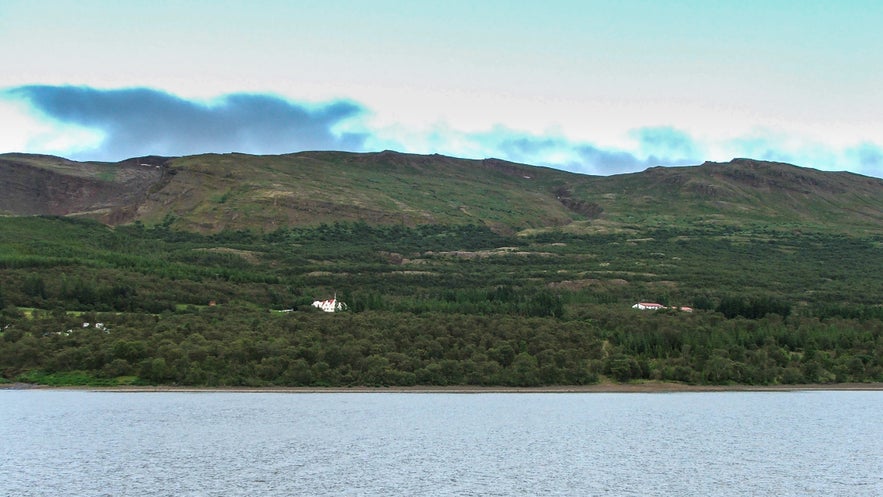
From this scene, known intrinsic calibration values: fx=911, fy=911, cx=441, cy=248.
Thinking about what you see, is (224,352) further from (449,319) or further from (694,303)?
(694,303)

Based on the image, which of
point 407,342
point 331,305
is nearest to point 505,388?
point 407,342

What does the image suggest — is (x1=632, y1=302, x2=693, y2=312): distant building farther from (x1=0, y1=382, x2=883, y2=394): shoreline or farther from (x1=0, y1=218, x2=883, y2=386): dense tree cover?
(x1=0, y1=382, x2=883, y2=394): shoreline

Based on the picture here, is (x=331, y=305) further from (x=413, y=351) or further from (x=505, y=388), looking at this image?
(x=505, y=388)

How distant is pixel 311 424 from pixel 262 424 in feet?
15.2

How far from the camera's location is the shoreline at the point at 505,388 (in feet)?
388

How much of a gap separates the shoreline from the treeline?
1.71m

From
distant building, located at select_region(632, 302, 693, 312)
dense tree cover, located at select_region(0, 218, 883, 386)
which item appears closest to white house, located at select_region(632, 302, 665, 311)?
distant building, located at select_region(632, 302, 693, 312)

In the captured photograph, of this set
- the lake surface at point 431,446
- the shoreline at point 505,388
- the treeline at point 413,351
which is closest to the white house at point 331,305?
the treeline at point 413,351

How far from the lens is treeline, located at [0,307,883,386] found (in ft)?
406

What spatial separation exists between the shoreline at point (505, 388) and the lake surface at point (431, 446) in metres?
4.12

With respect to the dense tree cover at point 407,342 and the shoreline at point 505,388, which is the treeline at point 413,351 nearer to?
the dense tree cover at point 407,342

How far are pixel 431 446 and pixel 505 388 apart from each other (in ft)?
189

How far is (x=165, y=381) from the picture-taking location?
401 ft

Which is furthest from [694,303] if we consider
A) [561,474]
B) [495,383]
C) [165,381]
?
[561,474]
